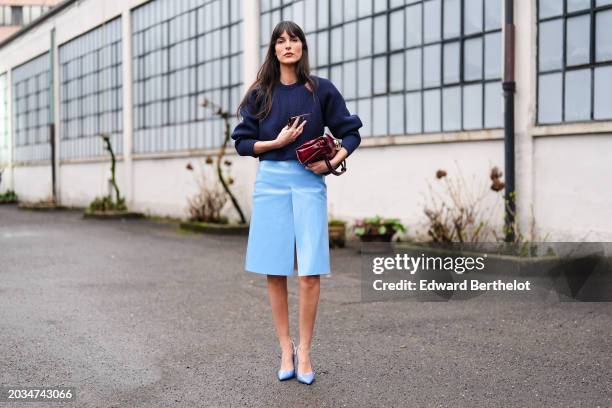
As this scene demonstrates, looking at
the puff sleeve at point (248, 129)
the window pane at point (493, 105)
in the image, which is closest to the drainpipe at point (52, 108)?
the window pane at point (493, 105)

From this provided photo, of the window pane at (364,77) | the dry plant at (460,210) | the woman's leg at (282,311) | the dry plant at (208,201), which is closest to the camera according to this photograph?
the woman's leg at (282,311)

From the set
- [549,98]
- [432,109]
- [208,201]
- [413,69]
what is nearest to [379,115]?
[413,69]

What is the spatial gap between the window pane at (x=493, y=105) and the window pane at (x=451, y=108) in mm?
471

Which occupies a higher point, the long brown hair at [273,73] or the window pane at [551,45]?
the window pane at [551,45]

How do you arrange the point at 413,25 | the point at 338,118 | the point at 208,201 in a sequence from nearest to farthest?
1. the point at 338,118
2. the point at 413,25
3. the point at 208,201

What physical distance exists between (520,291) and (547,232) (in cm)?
169

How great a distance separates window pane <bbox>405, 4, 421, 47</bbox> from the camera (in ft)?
34.1

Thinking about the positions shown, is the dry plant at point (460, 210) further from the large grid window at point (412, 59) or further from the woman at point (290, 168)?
the woman at point (290, 168)

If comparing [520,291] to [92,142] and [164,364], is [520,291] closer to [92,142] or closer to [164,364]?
[164,364]

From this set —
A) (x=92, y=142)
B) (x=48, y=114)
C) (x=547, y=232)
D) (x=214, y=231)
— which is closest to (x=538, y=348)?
(x=547, y=232)

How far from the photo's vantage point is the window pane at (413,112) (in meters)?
10.4

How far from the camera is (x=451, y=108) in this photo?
986 centimetres

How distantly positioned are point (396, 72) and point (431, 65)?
2.38 ft

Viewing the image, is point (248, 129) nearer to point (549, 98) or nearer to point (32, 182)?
point (549, 98)
